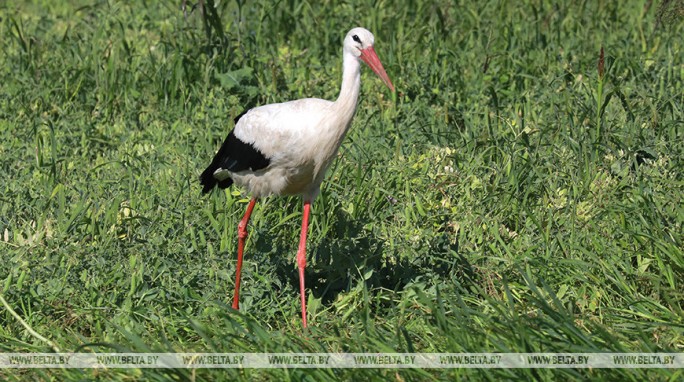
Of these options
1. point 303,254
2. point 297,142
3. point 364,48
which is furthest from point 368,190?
point 364,48

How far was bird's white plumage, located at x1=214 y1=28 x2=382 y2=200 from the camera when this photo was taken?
4641 millimetres

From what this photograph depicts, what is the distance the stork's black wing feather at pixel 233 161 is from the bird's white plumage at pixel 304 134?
29 millimetres

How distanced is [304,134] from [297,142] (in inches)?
2.1

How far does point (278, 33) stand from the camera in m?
7.72

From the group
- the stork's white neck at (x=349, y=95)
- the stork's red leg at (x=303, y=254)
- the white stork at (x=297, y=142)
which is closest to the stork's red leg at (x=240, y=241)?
the white stork at (x=297, y=142)

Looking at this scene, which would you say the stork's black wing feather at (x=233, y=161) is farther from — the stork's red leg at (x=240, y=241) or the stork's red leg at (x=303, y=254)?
the stork's red leg at (x=303, y=254)

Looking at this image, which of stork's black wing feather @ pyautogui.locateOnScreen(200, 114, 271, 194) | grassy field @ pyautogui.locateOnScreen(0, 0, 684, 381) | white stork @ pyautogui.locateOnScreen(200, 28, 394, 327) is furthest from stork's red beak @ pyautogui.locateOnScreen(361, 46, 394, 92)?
grassy field @ pyautogui.locateOnScreen(0, 0, 684, 381)

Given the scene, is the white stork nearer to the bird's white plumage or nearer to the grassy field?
the bird's white plumage

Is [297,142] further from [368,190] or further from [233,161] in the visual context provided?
[368,190]

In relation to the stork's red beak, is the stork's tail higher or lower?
lower

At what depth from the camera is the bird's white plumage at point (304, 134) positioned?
15.2 feet

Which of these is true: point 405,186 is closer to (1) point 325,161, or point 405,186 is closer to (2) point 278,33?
(1) point 325,161

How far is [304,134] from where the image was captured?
4680 mm

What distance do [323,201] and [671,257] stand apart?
5.83 feet
